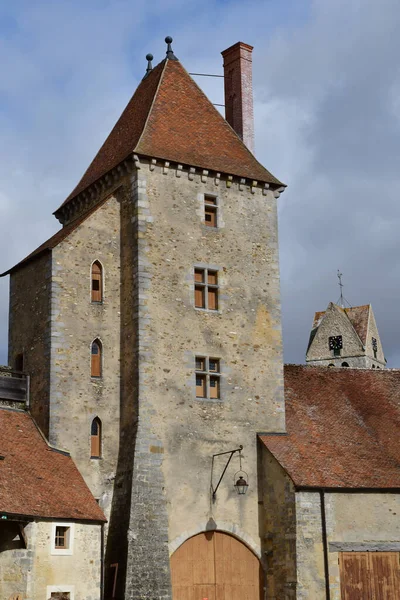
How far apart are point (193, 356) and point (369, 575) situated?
7544 mm

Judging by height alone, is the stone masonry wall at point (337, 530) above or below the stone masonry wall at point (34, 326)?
below

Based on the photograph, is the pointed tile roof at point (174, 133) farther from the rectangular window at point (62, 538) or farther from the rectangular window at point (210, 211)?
the rectangular window at point (62, 538)

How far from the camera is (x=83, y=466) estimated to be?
25203 millimetres

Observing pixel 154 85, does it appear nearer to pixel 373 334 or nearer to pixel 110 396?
pixel 110 396

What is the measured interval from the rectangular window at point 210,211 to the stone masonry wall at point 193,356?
19cm

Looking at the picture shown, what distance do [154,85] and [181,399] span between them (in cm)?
1064

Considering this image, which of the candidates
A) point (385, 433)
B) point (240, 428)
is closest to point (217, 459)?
point (240, 428)

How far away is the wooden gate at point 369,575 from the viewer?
25625 mm

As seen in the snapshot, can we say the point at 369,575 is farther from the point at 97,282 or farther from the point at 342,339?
the point at 342,339

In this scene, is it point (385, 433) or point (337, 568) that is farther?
point (385, 433)

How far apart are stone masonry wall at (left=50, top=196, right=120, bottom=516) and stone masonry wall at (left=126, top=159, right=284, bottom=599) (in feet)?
3.58

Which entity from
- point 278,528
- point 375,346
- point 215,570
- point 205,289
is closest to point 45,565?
point 215,570

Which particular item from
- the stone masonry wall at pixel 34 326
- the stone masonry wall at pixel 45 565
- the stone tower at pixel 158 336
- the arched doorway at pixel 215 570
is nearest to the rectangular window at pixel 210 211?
the stone tower at pixel 158 336

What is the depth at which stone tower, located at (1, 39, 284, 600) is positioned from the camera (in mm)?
25188
